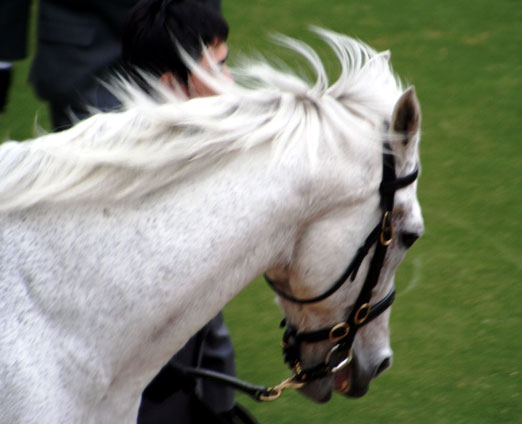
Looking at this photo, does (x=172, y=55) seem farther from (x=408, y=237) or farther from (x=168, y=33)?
(x=408, y=237)

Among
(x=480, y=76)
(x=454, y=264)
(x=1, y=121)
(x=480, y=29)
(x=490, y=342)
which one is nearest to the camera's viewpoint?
(x=490, y=342)

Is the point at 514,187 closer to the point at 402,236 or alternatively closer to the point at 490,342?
the point at 490,342

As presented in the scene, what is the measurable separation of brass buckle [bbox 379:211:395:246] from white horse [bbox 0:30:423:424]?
22mm

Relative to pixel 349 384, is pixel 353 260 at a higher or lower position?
higher

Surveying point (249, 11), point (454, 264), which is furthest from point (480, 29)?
point (454, 264)

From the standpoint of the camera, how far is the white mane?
1568mm

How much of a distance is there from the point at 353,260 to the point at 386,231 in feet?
0.28

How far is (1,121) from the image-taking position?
16.4 feet

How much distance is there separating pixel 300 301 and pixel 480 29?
4.52 meters

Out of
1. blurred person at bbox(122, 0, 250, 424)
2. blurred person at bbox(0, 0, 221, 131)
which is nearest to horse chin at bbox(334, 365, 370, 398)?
blurred person at bbox(122, 0, 250, 424)

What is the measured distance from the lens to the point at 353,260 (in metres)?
1.71

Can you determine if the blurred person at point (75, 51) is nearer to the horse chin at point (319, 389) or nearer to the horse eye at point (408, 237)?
the horse chin at point (319, 389)

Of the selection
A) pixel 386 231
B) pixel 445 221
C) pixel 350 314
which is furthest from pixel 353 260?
pixel 445 221

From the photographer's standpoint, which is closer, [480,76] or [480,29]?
[480,76]
